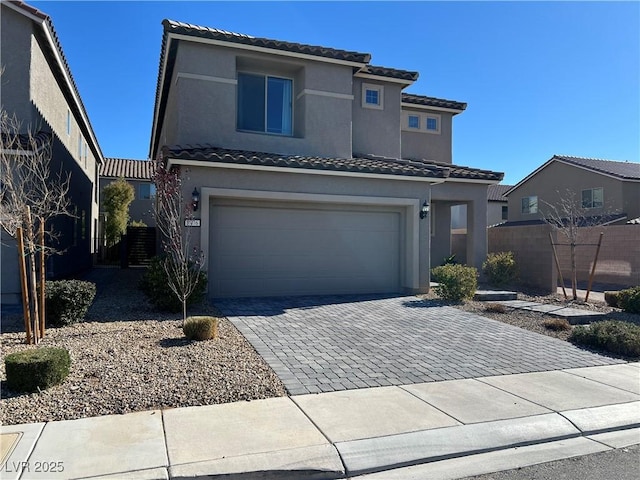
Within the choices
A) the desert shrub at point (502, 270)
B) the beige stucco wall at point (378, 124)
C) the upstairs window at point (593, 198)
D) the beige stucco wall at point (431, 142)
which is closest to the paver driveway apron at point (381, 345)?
the desert shrub at point (502, 270)

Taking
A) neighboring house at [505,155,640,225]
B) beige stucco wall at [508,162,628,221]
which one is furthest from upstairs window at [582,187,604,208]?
beige stucco wall at [508,162,628,221]

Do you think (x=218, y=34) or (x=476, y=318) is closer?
(x=476, y=318)

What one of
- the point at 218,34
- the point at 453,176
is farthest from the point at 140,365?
the point at 453,176

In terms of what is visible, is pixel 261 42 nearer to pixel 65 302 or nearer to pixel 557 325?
pixel 65 302

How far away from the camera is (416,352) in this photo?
8117 mm

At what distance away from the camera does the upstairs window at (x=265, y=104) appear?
13.9 meters

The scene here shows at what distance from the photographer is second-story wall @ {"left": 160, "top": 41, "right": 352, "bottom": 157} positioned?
12.9m

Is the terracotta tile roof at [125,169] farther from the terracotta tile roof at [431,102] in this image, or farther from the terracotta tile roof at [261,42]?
the terracotta tile roof at [261,42]

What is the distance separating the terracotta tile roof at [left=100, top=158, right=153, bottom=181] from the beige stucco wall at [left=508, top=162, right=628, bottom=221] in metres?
25.2

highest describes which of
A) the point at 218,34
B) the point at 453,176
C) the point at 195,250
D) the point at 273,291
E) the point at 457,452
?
the point at 218,34

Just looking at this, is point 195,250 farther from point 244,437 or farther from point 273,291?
point 244,437

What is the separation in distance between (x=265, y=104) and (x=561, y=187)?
23.1 m

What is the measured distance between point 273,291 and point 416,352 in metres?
5.54

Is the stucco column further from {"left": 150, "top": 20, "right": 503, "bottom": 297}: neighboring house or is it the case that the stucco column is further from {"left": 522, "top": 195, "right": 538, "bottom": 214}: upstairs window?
{"left": 522, "top": 195, "right": 538, "bottom": 214}: upstairs window
